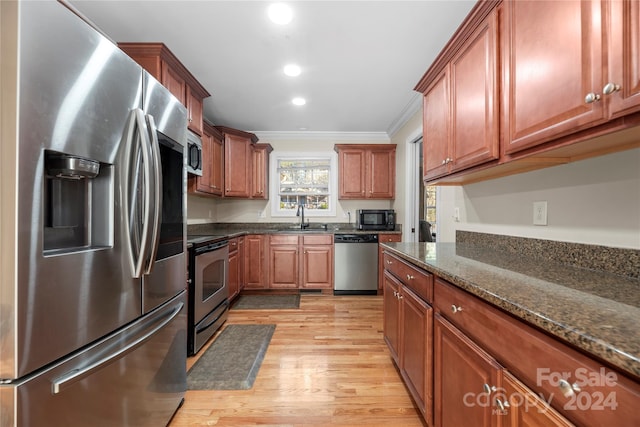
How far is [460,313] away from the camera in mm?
1059

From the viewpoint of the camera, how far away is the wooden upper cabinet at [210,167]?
9.81 feet

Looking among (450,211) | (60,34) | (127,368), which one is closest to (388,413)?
(127,368)

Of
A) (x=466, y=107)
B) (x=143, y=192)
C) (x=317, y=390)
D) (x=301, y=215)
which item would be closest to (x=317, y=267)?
(x=301, y=215)

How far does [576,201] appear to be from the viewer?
1.26 meters

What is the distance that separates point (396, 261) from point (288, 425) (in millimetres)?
1159

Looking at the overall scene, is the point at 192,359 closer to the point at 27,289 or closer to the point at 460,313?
the point at 27,289

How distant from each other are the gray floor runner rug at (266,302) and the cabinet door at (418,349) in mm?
1987

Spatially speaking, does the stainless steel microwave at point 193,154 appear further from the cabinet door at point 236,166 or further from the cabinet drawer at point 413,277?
the cabinet drawer at point 413,277

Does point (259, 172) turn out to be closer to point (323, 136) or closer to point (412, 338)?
point (323, 136)

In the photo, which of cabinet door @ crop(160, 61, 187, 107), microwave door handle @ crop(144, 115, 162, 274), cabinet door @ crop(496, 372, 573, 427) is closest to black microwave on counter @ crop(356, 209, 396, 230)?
cabinet door @ crop(160, 61, 187, 107)

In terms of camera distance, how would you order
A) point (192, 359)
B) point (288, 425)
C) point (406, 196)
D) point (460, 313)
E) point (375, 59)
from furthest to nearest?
point (406, 196) → point (375, 59) → point (192, 359) → point (288, 425) → point (460, 313)

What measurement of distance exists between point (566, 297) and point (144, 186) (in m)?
1.55

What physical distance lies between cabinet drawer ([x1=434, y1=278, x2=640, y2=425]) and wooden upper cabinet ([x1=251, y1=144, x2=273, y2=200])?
144 inches

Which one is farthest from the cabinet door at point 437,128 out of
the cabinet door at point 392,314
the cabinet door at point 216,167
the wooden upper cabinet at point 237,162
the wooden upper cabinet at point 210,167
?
the wooden upper cabinet at point 237,162
